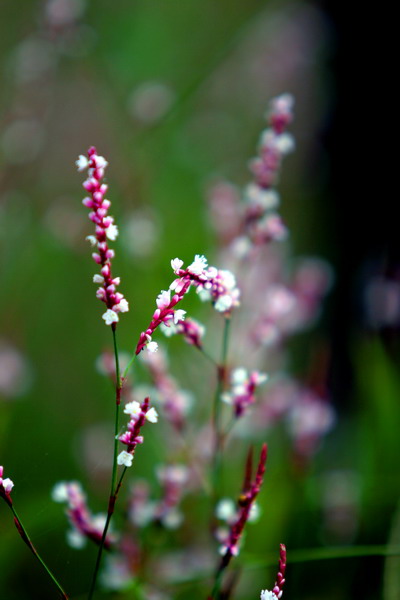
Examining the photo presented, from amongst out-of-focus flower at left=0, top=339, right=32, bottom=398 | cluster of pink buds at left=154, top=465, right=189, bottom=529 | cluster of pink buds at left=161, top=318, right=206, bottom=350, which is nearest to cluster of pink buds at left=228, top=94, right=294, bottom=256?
cluster of pink buds at left=161, top=318, right=206, bottom=350

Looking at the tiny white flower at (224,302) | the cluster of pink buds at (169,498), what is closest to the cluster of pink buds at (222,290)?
the tiny white flower at (224,302)

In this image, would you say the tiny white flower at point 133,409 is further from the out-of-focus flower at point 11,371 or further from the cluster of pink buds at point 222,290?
the out-of-focus flower at point 11,371

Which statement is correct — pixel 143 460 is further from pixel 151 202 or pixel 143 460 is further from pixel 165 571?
pixel 151 202

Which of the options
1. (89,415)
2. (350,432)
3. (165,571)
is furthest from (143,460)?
(350,432)

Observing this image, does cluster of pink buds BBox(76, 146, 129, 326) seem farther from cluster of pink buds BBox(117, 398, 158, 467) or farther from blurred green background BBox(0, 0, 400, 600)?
blurred green background BBox(0, 0, 400, 600)

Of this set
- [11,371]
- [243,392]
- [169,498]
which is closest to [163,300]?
[243,392]

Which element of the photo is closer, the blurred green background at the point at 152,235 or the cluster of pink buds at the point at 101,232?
the cluster of pink buds at the point at 101,232

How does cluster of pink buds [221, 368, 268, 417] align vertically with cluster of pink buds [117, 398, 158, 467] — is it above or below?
above

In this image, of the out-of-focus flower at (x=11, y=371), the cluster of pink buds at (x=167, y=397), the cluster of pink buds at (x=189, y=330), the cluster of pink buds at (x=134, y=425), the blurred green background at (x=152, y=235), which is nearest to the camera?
the cluster of pink buds at (x=134, y=425)
